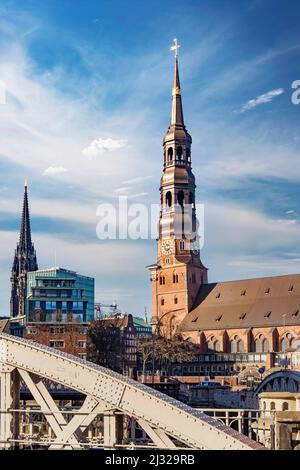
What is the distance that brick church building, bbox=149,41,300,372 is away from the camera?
88.8m

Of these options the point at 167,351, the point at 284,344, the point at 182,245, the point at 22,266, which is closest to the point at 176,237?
the point at 182,245

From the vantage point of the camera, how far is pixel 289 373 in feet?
155

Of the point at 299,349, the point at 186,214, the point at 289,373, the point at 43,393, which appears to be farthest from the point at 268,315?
the point at 43,393

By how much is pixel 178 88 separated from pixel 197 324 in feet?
97.0

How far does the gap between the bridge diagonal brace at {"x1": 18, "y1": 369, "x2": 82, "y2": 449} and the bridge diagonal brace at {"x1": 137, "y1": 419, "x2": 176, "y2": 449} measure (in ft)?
4.52

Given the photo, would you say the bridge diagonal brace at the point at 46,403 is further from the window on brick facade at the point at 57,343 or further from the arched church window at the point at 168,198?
the arched church window at the point at 168,198

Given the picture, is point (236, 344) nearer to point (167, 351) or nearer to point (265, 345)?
point (265, 345)

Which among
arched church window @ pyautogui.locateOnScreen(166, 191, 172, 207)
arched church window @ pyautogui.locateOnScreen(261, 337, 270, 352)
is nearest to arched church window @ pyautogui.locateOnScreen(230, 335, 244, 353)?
arched church window @ pyautogui.locateOnScreen(261, 337, 270, 352)

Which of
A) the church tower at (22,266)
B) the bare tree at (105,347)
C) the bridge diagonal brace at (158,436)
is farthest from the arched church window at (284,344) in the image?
the bridge diagonal brace at (158,436)

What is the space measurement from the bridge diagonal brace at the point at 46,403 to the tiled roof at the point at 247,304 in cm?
7568

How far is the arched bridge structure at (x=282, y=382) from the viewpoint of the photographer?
46719mm

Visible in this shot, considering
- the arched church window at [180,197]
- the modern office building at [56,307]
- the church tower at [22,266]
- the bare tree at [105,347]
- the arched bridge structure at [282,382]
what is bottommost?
the arched bridge structure at [282,382]

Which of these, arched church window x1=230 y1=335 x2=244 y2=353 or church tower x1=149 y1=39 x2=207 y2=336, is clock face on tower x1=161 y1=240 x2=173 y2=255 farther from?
arched church window x1=230 y1=335 x2=244 y2=353

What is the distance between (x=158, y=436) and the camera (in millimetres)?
11453
